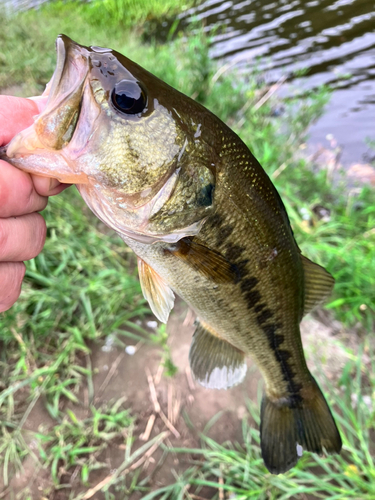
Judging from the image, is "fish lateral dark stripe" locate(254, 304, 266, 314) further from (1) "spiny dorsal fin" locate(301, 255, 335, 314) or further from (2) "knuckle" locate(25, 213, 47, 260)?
(2) "knuckle" locate(25, 213, 47, 260)

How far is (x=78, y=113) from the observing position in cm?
103

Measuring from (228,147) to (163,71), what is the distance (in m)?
4.42

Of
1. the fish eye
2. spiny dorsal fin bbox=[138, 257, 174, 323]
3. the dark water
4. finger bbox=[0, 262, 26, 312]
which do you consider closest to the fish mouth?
the fish eye

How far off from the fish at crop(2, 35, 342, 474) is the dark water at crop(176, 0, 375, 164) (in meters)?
5.17

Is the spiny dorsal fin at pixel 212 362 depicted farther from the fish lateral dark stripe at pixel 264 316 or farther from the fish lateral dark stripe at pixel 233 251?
the fish lateral dark stripe at pixel 233 251

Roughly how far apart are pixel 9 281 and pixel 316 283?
1373 millimetres

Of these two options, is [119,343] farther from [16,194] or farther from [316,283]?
[16,194]

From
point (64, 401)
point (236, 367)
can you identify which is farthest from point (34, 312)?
point (236, 367)

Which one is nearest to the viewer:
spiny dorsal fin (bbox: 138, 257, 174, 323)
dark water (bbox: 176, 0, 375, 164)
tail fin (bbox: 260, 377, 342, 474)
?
spiny dorsal fin (bbox: 138, 257, 174, 323)

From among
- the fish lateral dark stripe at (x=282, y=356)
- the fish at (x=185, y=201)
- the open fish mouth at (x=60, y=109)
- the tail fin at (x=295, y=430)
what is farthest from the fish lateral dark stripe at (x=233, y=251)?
the tail fin at (x=295, y=430)

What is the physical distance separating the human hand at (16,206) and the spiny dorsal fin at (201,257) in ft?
1.64

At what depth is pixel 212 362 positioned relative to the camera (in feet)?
5.96

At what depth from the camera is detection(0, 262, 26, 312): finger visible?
1.24 m

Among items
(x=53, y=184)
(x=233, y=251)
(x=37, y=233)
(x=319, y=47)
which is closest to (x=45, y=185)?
(x=53, y=184)
